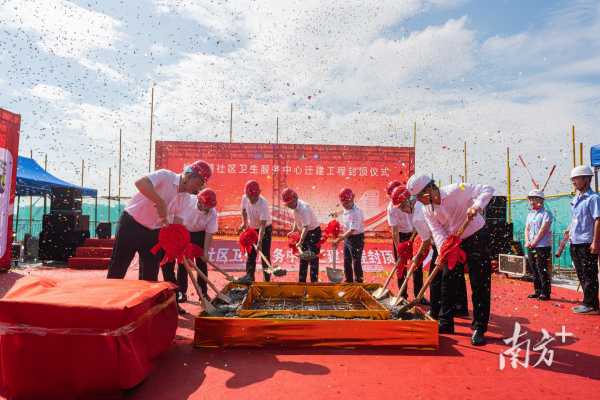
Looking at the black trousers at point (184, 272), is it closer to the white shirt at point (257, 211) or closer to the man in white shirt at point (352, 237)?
the white shirt at point (257, 211)

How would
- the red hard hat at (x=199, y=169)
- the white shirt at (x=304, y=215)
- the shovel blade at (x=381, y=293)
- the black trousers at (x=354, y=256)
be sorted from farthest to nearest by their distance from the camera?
the white shirt at (x=304, y=215) → the black trousers at (x=354, y=256) → the shovel blade at (x=381, y=293) → the red hard hat at (x=199, y=169)

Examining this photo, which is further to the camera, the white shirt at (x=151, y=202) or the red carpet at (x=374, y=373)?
the white shirt at (x=151, y=202)

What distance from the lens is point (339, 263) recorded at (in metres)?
10.3

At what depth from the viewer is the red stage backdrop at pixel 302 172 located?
1270 centimetres

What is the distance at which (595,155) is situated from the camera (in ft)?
20.4

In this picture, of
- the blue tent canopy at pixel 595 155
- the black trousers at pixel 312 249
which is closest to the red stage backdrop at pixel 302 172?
the black trousers at pixel 312 249

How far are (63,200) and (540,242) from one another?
10.9m

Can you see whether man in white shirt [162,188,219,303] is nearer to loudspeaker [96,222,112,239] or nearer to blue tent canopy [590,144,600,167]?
blue tent canopy [590,144,600,167]

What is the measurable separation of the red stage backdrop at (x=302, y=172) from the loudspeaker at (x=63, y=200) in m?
3.08

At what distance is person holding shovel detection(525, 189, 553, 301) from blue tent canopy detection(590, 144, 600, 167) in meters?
1.26

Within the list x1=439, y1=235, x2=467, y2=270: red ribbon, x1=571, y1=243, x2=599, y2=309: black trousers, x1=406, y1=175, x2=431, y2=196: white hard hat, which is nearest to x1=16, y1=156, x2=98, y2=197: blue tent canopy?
x1=406, y1=175, x2=431, y2=196: white hard hat

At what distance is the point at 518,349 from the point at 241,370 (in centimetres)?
228

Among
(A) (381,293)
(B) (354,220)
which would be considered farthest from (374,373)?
(B) (354,220)

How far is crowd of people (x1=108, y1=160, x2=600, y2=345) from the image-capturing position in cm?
334
